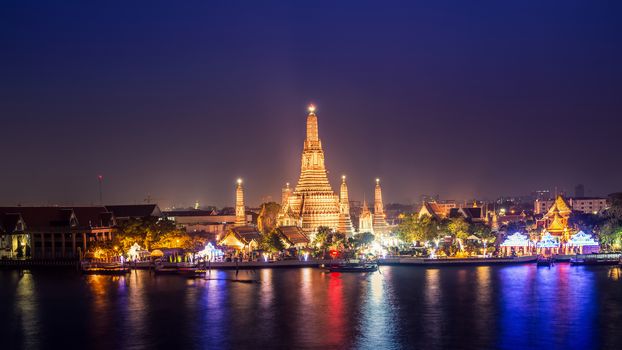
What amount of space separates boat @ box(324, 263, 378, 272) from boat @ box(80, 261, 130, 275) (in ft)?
41.5

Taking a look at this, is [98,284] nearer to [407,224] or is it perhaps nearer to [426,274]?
[426,274]

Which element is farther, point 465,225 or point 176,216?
point 176,216

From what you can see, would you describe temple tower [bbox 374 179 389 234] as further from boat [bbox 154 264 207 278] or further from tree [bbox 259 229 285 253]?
boat [bbox 154 264 207 278]

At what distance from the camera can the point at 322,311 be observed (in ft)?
122

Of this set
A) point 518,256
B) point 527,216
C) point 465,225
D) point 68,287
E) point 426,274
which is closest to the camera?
point 68,287

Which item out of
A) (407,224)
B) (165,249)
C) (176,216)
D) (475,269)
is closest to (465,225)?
(407,224)

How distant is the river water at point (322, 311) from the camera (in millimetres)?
31562

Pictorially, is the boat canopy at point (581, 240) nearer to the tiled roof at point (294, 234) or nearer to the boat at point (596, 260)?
the boat at point (596, 260)

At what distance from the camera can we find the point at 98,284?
48312 millimetres

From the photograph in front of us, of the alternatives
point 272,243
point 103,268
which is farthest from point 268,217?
point 103,268

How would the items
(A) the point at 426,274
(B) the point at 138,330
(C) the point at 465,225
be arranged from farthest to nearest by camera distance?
(C) the point at 465,225 → (A) the point at 426,274 → (B) the point at 138,330

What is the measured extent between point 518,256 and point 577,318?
2343 centimetres

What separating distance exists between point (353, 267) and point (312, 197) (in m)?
15.1

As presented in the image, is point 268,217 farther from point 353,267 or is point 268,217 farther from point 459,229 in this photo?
point 353,267
